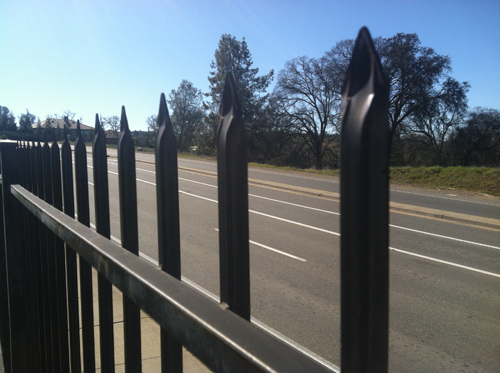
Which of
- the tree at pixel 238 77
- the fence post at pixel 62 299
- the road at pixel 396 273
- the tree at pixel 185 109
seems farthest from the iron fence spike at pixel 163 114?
the tree at pixel 185 109

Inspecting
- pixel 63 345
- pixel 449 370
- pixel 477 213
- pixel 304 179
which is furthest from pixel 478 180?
pixel 63 345

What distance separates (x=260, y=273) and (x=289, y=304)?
1356 millimetres

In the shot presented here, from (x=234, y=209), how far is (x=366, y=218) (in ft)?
0.99

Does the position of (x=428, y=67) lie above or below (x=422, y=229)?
above

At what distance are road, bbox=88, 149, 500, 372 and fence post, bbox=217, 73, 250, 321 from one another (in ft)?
11.2

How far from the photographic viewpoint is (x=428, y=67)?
2017 centimetres

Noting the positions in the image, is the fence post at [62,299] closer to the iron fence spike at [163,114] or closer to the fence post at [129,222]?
the fence post at [129,222]

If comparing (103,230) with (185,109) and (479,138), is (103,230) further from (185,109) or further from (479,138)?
(185,109)

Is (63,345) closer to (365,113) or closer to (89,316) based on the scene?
(89,316)

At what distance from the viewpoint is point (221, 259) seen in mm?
744

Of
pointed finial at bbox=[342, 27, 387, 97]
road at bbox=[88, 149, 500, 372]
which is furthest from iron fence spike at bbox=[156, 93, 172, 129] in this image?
road at bbox=[88, 149, 500, 372]

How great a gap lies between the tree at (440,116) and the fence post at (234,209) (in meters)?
25.9

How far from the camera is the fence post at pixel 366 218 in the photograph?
459 millimetres

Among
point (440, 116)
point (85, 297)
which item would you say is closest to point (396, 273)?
point (85, 297)
